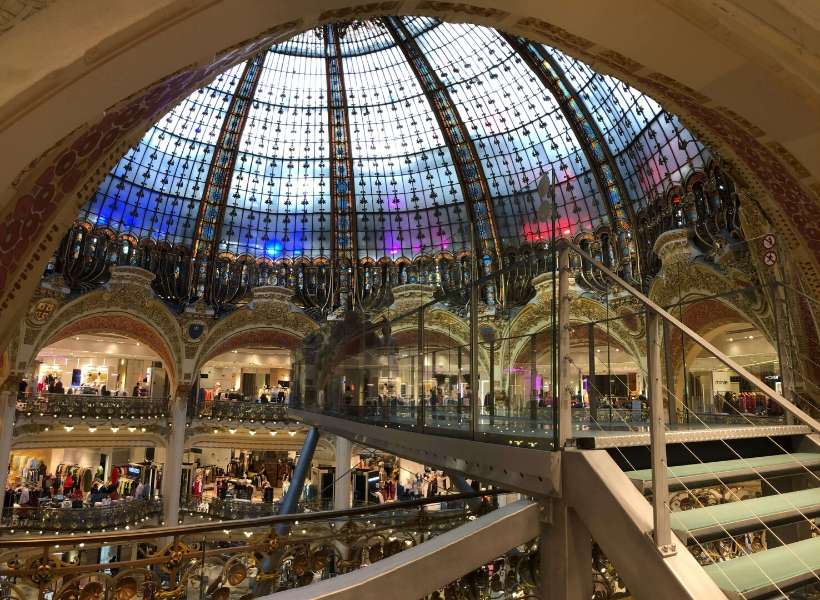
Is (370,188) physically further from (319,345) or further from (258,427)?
(319,345)

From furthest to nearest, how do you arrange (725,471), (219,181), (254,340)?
(254,340), (219,181), (725,471)

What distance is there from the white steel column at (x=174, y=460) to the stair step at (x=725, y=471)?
2237 cm

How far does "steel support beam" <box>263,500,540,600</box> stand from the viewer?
119 inches

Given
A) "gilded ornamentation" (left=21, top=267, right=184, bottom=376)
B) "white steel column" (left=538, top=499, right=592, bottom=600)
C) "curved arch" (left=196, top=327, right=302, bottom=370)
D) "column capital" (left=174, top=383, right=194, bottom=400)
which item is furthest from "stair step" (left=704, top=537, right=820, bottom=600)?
"column capital" (left=174, top=383, right=194, bottom=400)

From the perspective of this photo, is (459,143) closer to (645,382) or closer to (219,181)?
(219,181)

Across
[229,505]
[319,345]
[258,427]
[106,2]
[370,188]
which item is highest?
[370,188]

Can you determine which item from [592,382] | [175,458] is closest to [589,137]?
[592,382]

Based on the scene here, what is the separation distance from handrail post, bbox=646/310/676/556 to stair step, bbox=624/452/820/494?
20.2 inches

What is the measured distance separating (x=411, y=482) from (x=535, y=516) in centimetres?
2176

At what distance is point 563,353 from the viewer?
358 cm

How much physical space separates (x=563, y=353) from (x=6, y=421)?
800 inches

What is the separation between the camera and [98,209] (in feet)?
73.4

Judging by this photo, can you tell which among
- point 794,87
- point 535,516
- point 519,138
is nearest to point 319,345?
point 535,516

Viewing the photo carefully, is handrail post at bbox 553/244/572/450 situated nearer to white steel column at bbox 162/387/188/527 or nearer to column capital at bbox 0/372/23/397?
column capital at bbox 0/372/23/397
